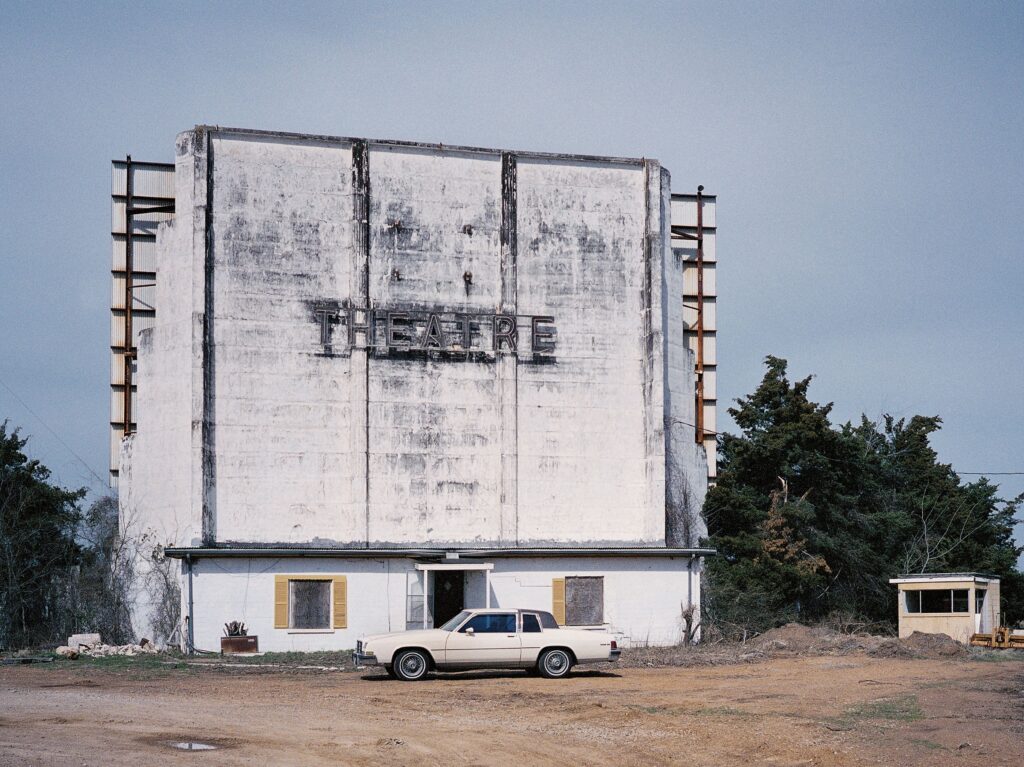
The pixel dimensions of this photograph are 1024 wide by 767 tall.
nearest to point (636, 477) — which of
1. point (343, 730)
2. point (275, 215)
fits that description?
point (275, 215)

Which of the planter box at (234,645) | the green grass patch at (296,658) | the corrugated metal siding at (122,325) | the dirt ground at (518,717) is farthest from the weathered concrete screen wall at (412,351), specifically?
the dirt ground at (518,717)

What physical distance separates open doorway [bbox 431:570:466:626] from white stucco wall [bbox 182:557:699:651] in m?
0.85

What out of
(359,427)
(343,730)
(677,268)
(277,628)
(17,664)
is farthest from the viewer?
(677,268)

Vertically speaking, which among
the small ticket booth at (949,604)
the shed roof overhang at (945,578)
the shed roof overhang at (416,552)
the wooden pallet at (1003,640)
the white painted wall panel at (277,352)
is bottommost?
the wooden pallet at (1003,640)

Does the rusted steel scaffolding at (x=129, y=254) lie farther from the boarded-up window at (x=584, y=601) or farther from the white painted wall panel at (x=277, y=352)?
the boarded-up window at (x=584, y=601)

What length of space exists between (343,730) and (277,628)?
1891 centimetres

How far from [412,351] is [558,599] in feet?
28.8

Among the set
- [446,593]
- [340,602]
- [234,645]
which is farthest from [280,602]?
[446,593]

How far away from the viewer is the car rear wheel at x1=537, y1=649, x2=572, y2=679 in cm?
2911

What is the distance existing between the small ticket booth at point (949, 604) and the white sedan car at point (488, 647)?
684 inches

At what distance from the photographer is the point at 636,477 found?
140ft

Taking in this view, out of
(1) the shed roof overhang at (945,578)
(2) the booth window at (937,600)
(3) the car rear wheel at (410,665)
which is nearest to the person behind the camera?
(3) the car rear wheel at (410,665)

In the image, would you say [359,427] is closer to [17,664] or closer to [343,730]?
[17,664]

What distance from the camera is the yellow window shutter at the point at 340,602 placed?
38.7 metres
